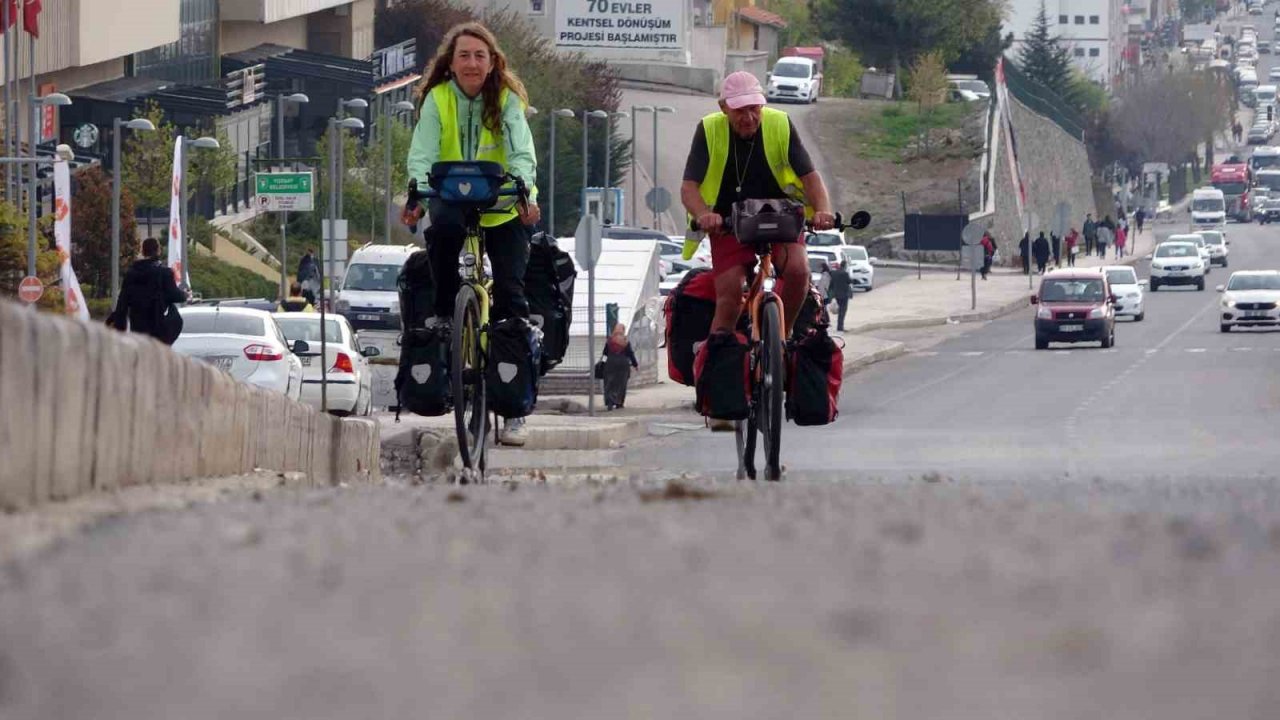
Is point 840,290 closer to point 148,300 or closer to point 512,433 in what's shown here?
point 148,300

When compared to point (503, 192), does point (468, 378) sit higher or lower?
lower

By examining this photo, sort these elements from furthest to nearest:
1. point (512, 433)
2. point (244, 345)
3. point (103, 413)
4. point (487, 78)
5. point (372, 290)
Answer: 1. point (372, 290)
2. point (244, 345)
3. point (512, 433)
4. point (487, 78)
5. point (103, 413)

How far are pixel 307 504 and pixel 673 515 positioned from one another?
1044 millimetres

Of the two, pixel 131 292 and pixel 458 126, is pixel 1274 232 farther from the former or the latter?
pixel 458 126

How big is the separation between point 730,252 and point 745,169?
1.21 feet

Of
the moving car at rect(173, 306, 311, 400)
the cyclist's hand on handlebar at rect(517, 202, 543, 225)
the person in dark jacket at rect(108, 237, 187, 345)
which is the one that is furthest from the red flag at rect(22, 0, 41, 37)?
the cyclist's hand on handlebar at rect(517, 202, 543, 225)

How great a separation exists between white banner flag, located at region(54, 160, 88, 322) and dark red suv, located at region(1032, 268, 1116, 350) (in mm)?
22085

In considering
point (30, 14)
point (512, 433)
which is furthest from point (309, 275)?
point (512, 433)

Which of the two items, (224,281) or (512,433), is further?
(224,281)

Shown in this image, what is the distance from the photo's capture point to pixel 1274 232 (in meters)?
133

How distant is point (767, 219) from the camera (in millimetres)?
10555

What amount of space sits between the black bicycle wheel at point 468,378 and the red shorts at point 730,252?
107cm

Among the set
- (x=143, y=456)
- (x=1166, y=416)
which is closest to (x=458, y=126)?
(x=143, y=456)

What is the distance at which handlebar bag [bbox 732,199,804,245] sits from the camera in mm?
10547
